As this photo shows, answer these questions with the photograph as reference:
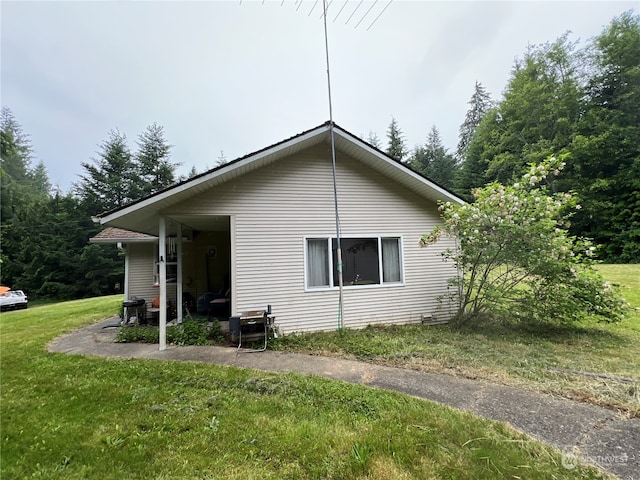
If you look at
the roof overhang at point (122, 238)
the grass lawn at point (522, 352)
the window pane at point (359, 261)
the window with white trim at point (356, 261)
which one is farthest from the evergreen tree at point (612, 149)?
the roof overhang at point (122, 238)

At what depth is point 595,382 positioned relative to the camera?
403 centimetres

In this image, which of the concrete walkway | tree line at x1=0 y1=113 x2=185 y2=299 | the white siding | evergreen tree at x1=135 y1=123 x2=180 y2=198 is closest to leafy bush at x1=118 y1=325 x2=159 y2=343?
the concrete walkway

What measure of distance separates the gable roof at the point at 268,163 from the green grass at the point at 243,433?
3.13 metres

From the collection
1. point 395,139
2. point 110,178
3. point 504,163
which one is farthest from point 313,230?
point 395,139

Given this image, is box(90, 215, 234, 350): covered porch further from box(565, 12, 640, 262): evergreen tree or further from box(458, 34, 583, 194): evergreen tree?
box(565, 12, 640, 262): evergreen tree

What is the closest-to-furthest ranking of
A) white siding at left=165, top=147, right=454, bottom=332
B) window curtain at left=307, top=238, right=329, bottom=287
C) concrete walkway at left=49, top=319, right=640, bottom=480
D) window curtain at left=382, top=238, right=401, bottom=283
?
concrete walkway at left=49, top=319, right=640, bottom=480 → white siding at left=165, top=147, right=454, bottom=332 → window curtain at left=307, top=238, right=329, bottom=287 → window curtain at left=382, top=238, right=401, bottom=283

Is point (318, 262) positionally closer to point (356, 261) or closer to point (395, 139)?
point (356, 261)

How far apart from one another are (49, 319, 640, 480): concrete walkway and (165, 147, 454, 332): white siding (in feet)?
4.99

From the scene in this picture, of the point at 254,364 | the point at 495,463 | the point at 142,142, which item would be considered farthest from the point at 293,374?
the point at 142,142

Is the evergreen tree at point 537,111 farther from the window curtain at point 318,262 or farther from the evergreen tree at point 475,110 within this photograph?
the window curtain at point 318,262

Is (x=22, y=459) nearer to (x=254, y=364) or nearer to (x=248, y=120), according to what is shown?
(x=254, y=364)

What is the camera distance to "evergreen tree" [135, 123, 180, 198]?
97.2ft

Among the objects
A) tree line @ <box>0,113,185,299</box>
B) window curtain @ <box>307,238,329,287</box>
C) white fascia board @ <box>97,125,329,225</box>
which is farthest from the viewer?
tree line @ <box>0,113,185,299</box>

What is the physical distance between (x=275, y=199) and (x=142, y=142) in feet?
99.4
